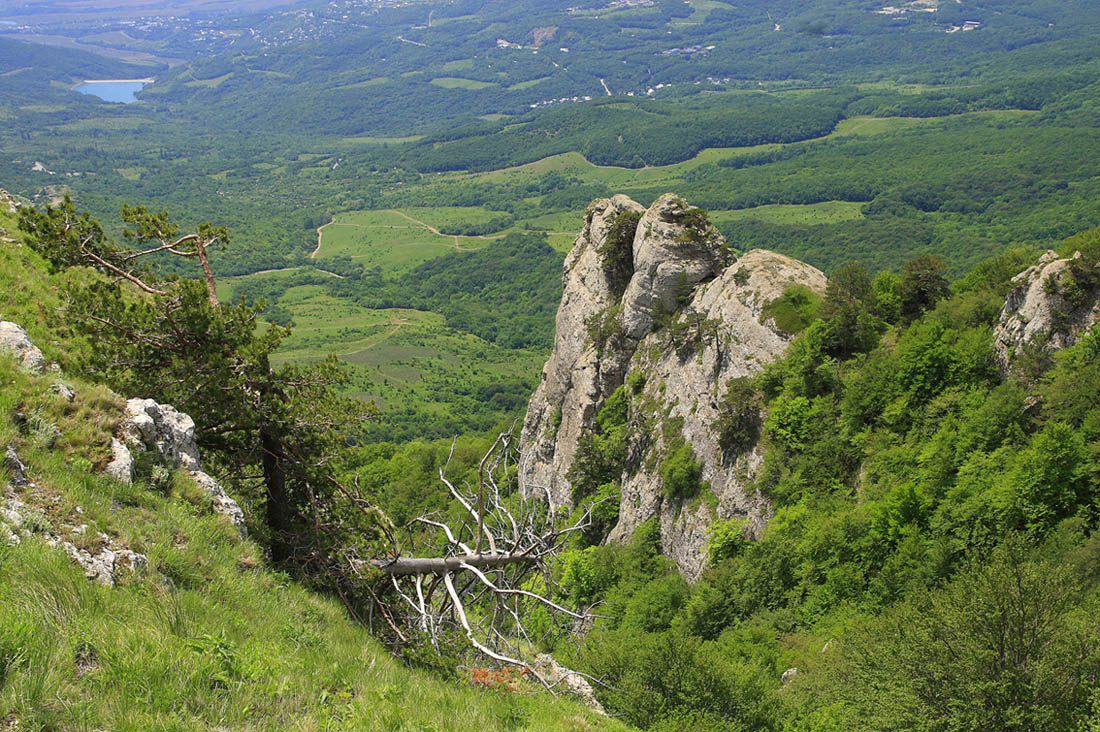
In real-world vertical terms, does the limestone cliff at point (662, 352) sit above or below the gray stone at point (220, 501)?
below

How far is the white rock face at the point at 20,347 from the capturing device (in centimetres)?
1038

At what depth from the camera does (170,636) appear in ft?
23.5

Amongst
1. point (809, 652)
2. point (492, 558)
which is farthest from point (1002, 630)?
point (492, 558)

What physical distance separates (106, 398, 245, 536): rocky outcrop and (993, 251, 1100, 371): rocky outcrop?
1003 inches

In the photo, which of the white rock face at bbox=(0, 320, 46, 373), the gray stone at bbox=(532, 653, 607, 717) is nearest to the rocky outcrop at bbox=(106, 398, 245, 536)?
the white rock face at bbox=(0, 320, 46, 373)

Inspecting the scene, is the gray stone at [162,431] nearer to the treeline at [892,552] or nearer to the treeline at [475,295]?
the treeline at [892,552]

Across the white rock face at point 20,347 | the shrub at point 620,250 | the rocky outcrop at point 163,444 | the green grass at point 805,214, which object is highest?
the white rock face at point 20,347

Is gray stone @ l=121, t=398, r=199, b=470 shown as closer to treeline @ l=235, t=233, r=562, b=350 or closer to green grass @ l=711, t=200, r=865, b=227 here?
treeline @ l=235, t=233, r=562, b=350

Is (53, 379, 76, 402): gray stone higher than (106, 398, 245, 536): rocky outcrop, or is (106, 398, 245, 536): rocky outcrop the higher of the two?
(53, 379, 76, 402): gray stone

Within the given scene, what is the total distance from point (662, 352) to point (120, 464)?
33.6m

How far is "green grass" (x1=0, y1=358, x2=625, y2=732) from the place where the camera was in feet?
19.6

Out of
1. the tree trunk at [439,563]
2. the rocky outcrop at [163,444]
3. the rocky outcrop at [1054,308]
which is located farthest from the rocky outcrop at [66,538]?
the rocky outcrop at [1054,308]

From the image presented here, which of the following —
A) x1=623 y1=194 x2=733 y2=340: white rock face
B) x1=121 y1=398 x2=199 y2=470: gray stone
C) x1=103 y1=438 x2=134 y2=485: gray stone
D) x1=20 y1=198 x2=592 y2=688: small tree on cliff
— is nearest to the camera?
x1=103 y1=438 x2=134 y2=485: gray stone

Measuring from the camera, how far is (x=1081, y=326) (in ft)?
77.9
